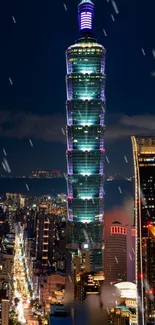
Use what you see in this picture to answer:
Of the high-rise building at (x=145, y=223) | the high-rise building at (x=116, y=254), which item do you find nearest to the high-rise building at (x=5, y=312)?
the high-rise building at (x=145, y=223)

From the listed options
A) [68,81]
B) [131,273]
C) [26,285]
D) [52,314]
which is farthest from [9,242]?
[68,81]

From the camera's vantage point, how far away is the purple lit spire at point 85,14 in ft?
62.6

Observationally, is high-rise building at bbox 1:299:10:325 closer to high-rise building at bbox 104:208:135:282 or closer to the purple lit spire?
high-rise building at bbox 104:208:135:282

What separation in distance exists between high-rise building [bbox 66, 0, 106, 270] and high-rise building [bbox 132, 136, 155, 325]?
7.28 metres

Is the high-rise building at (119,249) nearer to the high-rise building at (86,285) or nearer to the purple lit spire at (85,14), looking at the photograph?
the high-rise building at (86,285)

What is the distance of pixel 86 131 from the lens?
61.7 feet

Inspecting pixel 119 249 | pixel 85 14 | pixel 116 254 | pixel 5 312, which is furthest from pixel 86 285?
pixel 85 14

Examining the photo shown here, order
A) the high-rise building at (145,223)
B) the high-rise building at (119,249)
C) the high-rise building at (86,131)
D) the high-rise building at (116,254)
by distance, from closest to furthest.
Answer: the high-rise building at (145,223), the high-rise building at (119,249), the high-rise building at (116,254), the high-rise building at (86,131)

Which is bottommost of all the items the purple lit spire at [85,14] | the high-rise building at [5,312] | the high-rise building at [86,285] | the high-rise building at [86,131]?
the high-rise building at [5,312]

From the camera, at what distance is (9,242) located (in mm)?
15891

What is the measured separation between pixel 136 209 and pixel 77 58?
29.6ft

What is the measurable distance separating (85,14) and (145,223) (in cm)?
1079

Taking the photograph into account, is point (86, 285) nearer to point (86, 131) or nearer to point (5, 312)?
point (5, 312)

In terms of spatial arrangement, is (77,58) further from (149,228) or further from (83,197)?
(149,228)
